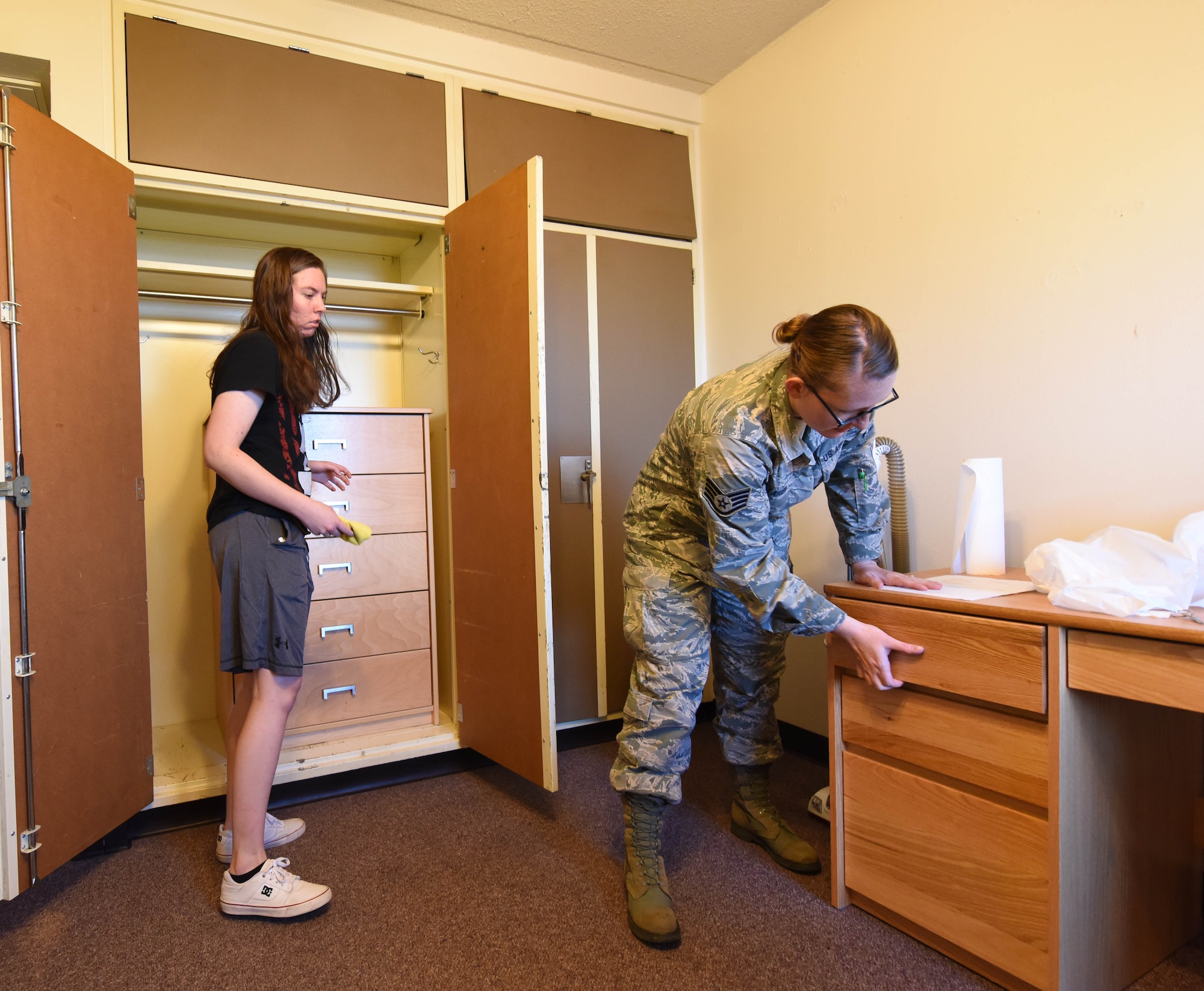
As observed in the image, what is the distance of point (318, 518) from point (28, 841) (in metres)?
0.89

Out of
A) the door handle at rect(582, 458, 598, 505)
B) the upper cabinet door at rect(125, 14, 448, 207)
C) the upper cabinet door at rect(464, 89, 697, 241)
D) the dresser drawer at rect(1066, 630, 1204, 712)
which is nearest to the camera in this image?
the dresser drawer at rect(1066, 630, 1204, 712)

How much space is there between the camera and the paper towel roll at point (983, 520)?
5.56ft

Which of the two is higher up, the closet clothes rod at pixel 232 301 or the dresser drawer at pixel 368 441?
the closet clothes rod at pixel 232 301

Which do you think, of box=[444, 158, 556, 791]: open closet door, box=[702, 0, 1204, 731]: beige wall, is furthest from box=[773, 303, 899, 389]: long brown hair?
box=[444, 158, 556, 791]: open closet door

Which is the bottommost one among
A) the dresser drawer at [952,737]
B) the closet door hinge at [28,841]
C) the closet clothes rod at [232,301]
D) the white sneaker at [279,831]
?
the white sneaker at [279,831]

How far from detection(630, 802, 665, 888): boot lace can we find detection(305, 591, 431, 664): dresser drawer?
106 centimetres

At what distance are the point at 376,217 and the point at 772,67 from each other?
1.41m

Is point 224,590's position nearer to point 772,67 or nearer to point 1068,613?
point 1068,613

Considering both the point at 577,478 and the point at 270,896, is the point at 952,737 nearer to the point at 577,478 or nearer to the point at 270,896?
the point at 270,896

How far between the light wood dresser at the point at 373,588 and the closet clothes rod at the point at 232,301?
17.6 inches

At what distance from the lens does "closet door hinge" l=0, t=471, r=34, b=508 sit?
1529mm

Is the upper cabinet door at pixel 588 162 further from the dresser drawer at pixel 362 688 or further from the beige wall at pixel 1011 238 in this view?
the dresser drawer at pixel 362 688

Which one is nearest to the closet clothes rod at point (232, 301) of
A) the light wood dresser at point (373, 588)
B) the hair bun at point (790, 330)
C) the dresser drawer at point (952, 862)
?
the light wood dresser at point (373, 588)

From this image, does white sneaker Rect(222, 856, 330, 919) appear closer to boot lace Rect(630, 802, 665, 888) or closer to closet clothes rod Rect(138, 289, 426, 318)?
boot lace Rect(630, 802, 665, 888)
